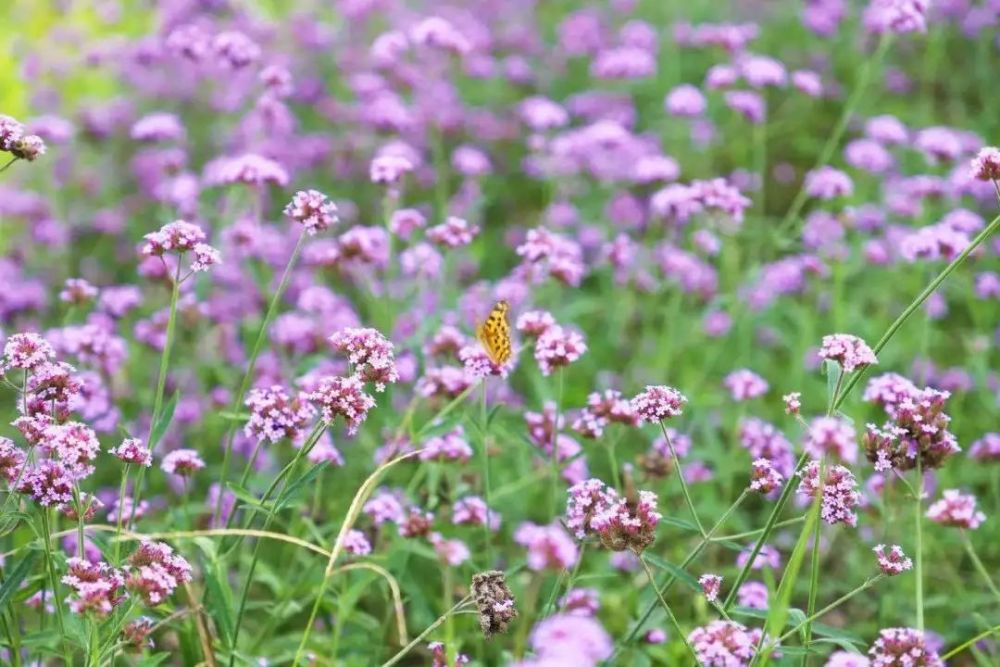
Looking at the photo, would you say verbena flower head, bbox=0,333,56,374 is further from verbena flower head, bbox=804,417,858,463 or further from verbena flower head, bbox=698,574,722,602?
verbena flower head, bbox=804,417,858,463

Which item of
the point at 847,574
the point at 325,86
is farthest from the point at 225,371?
the point at 325,86

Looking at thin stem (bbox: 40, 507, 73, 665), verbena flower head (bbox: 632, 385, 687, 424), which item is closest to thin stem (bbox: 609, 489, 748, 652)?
verbena flower head (bbox: 632, 385, 687, 424)

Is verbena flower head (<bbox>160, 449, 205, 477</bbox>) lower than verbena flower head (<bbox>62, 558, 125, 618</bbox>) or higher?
lower

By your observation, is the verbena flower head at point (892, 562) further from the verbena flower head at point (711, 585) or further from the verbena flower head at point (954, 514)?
the verbena flower head at point (711, 585)

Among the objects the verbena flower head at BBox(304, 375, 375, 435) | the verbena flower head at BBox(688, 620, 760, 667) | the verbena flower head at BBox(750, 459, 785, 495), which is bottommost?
the verbena flower head at BBox(688, 620, 760, 667)

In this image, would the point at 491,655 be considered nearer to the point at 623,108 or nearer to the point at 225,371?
the point at 225,371

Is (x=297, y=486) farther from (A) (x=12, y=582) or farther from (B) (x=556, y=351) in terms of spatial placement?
(B) (x=556, y=351)

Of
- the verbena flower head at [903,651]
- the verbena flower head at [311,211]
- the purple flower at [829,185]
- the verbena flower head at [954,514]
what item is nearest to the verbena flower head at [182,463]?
the verbena flower head at [311,211]
